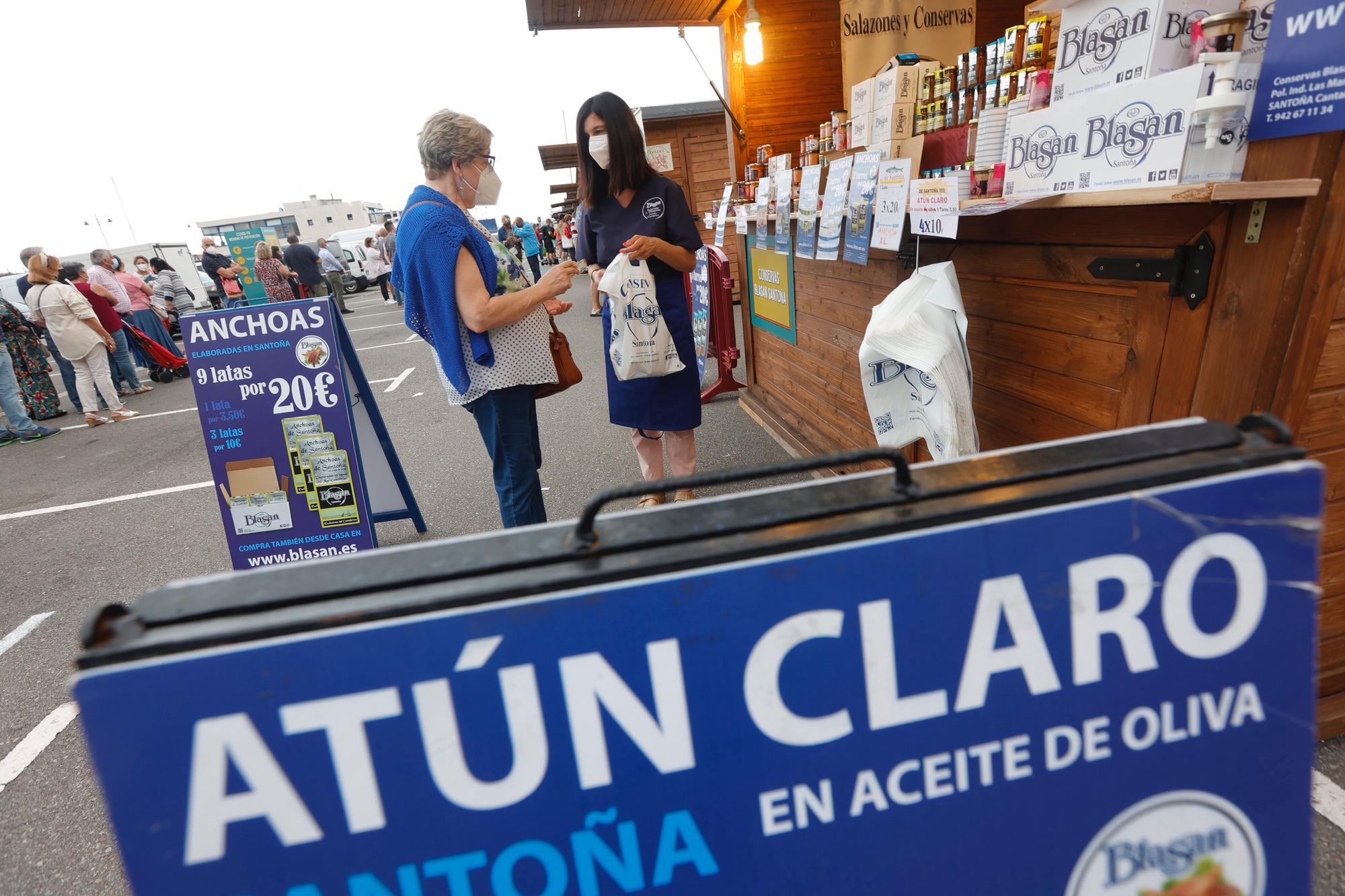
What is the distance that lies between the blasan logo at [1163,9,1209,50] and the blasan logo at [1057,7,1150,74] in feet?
0.13

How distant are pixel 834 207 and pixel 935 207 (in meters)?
0.77

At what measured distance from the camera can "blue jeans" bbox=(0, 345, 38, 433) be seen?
6547mm

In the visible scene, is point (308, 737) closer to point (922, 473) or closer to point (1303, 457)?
point (922, 473)

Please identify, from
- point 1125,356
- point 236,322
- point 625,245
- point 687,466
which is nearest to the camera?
point 1125,356

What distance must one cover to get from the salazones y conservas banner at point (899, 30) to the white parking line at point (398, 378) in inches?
215

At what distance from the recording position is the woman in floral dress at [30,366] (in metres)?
7.03

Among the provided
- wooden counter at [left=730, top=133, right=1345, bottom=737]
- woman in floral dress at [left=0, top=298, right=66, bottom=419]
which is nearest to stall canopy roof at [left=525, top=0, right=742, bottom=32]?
wooden counter at [left=730, top=133, right=1345, bottom=737]

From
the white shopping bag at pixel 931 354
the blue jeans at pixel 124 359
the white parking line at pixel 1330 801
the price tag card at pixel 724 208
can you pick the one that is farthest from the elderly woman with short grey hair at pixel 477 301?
the blue jeans at pixel 124 359

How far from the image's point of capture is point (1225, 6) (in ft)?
4.73

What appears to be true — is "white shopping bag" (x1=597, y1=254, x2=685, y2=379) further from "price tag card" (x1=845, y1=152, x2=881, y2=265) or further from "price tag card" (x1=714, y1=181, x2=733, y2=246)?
"price tag card" (x1=714, y1=181, x2=733, y2=246)

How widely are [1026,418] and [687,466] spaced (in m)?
1.51

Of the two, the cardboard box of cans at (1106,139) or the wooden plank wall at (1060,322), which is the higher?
the cardboard box of cans at (1106,139)

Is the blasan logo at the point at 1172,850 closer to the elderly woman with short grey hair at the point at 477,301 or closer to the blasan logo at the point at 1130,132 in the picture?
the blasan logo at the point at 1130,132

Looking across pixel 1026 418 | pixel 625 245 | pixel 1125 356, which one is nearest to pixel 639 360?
pixel 625 245
